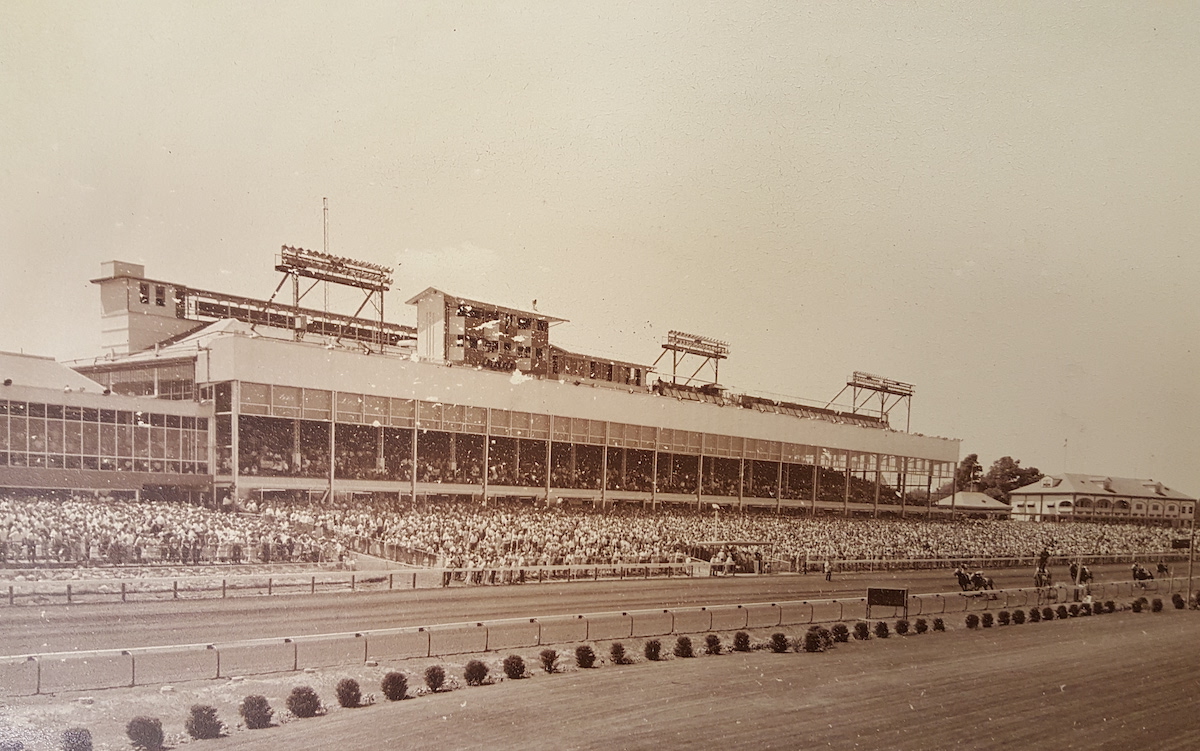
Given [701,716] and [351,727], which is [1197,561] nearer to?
[701,716]

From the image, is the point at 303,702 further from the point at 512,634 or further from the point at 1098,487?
the point at 1098,487

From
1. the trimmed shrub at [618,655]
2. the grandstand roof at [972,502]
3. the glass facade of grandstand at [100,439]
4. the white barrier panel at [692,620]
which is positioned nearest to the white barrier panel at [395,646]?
the trimmed shrub at [618,655]

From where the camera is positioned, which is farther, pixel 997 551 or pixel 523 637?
pixel 997 551

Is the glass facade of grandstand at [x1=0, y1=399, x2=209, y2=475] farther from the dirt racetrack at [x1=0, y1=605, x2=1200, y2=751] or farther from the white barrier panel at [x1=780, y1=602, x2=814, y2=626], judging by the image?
the white barrier panel at [x1=780, y1=602, x2=814, y2=626]

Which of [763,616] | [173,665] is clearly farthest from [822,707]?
[173,665]

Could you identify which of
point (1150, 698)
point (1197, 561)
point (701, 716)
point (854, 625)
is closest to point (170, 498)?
point (701, 716)

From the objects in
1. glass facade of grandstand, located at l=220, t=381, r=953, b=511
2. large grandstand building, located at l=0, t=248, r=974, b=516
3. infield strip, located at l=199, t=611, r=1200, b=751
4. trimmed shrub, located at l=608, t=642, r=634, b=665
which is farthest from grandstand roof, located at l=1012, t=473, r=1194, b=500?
trimmed shrub, located at l=608, t=642, r=634, b=665
